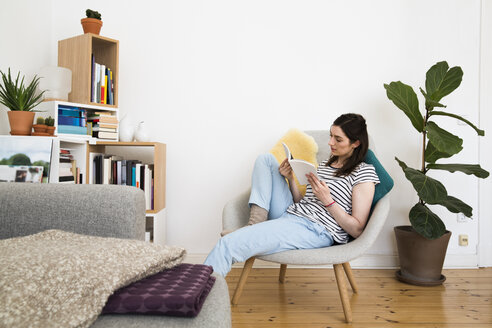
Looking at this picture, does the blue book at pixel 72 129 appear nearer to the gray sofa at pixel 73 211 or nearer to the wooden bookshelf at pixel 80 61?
the wooden bookshelf at pixel 80 61

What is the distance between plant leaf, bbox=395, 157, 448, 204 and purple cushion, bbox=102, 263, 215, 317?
1.82 m

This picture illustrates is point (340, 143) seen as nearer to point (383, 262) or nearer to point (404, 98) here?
point (404, 98)

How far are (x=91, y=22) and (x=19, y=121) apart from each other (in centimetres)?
85

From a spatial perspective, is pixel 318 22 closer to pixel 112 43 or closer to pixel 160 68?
pixel 160 68

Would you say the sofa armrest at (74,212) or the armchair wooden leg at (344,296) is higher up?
the sofa armrest at (74,212)

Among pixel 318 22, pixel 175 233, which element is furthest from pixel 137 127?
pixel 318 22

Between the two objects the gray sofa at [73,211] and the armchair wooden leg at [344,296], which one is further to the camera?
the armchair wooden leg at [344,296]

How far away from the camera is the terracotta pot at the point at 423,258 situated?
243 cm

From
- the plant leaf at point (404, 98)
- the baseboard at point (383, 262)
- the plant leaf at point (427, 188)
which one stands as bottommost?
the baseboard at point (383, 262)

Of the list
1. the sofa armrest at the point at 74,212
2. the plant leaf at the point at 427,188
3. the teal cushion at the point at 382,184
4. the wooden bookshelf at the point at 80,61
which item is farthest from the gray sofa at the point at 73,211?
the plant leaf at the point at 427,188

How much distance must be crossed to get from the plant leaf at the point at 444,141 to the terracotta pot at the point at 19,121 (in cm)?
230

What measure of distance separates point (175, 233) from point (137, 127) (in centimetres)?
81

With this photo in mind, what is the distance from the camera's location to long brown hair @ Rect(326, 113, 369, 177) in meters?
2.01

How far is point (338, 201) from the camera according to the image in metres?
1.98
